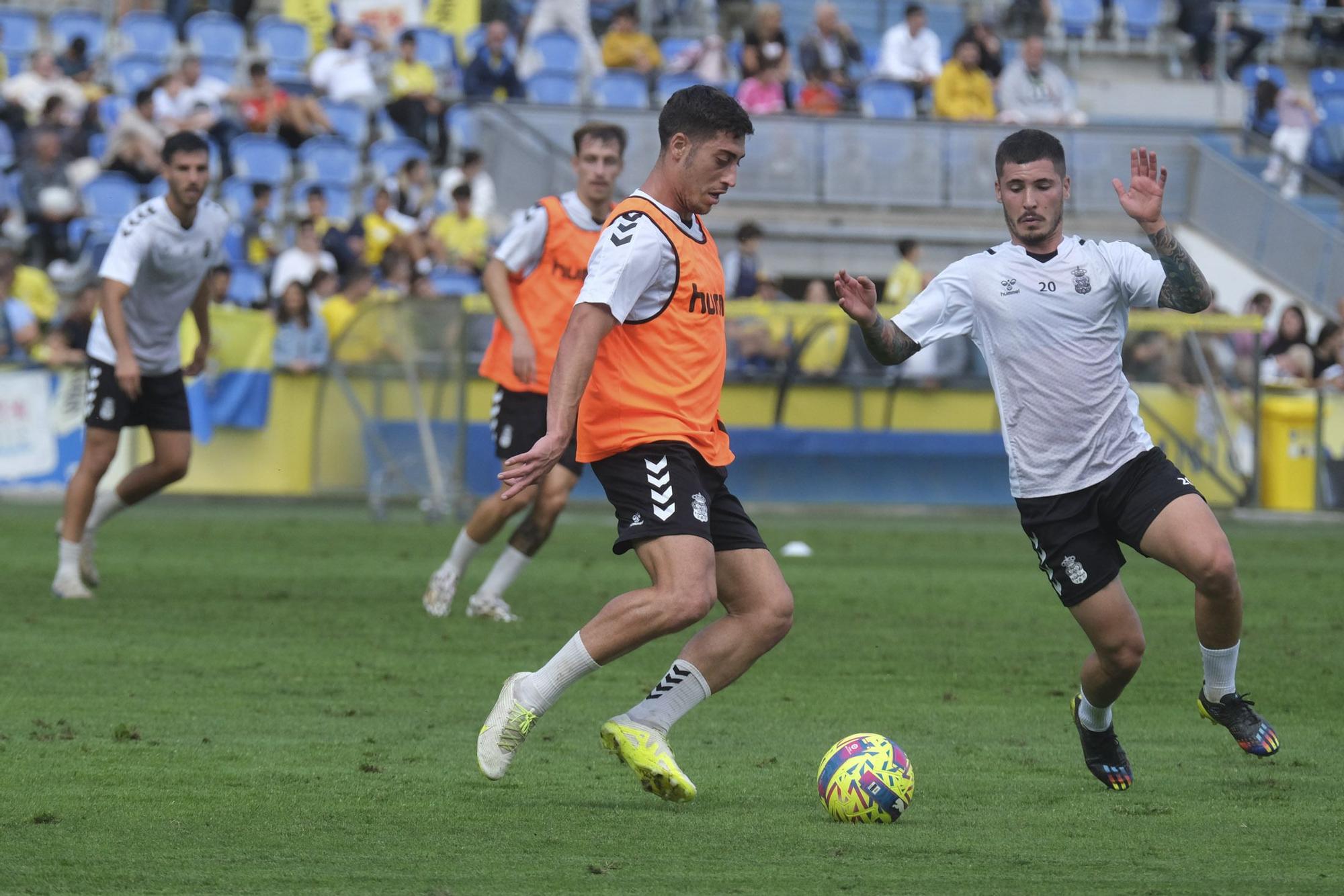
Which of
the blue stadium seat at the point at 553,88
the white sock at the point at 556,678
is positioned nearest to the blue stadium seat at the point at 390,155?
the blue stadium seat at the point at 553,88

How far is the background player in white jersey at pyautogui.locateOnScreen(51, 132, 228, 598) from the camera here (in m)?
10.5

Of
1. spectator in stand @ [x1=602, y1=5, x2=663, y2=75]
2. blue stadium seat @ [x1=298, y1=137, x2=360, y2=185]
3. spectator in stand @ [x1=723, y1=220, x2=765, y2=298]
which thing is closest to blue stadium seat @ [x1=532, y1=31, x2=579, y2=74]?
spectator in stand @ [x1=602, y1=5, x2=663, y2=75]

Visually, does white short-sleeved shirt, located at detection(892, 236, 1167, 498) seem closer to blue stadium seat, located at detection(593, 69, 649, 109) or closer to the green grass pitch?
the green grass pitch

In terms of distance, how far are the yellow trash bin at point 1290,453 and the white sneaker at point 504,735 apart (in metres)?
15.4

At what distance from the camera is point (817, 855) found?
204 inches

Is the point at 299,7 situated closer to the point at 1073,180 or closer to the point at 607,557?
the point at 1073,180

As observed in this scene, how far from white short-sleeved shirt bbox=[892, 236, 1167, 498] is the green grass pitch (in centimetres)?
110

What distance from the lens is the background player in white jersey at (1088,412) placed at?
6258 mm

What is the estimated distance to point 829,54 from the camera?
85.1ft

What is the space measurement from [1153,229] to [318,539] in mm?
10489

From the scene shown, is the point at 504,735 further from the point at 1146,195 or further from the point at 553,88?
the point at 553,88

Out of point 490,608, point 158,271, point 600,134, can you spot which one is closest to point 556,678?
point 600,134

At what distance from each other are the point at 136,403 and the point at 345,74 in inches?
592

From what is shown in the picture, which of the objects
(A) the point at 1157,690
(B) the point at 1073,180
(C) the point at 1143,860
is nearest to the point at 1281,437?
(B) the point at 1073,180
